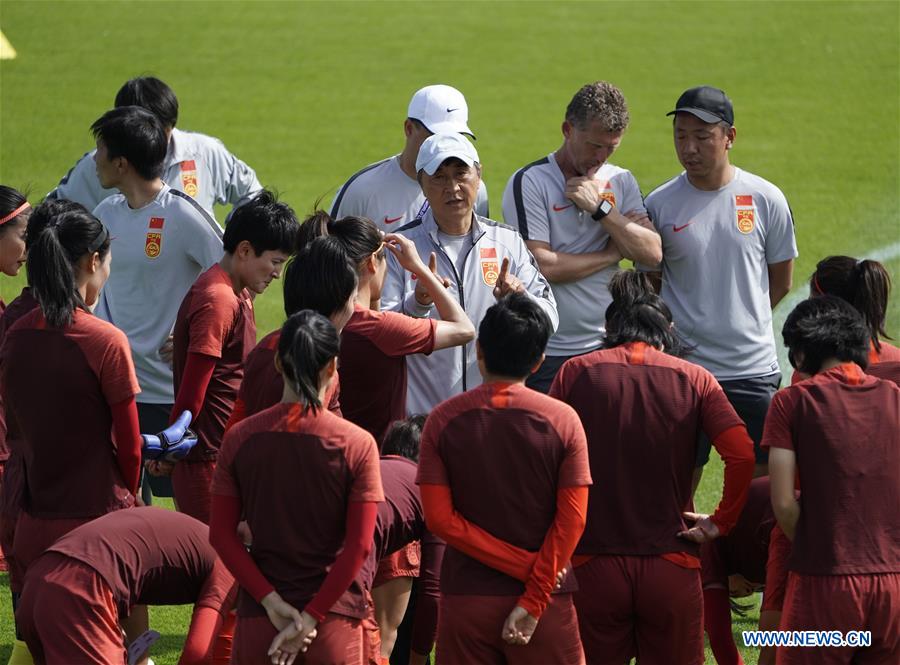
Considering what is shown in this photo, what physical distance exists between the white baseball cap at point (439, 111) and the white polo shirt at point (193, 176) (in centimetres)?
137

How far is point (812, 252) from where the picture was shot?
40.5 feet

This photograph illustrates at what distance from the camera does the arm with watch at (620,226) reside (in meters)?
5.49

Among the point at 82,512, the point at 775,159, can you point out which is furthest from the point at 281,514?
the point at 775,159

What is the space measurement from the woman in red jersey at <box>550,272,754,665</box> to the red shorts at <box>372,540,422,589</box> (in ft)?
2.16

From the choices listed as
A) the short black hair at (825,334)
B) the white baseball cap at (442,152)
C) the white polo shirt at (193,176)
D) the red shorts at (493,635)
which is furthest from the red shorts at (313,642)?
the white polo shirt at (193,176)

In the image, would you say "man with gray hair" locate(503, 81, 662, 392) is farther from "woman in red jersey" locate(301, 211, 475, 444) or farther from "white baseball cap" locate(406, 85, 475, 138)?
"woman in red jersey" locate(301, 211, 475, 444)

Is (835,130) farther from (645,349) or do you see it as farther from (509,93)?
(645,349)

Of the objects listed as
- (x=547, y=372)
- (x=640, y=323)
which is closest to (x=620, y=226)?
(x=547, y=372)

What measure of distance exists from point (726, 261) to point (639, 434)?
186cm

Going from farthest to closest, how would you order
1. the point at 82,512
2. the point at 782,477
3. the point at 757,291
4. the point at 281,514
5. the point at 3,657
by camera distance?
the point at 757,291, the point at 3,657, the point at 82,512, the point at 782,477, the point at 281,514

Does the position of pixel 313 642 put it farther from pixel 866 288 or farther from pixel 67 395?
pixel 866 288

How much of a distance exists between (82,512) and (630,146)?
12.2m

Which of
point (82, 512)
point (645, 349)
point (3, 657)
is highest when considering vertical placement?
point (645, 349)

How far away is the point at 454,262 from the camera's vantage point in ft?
Result: 16.4
